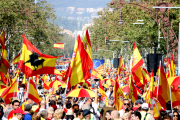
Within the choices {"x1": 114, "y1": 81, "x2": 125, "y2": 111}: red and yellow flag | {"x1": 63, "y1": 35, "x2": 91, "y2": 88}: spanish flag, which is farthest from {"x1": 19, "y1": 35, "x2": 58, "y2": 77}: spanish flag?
{"x1": 114, "y1": 81, "x2": 125, "y2": 111}: red and yellow flag

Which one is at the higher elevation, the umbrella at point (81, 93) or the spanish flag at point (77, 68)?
the spanish flag at point (77, 68)

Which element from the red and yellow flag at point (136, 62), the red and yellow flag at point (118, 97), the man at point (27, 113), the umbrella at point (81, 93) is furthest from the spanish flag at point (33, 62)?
the red and yellow flag at point (136, 62)

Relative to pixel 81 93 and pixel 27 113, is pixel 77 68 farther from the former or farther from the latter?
pixel 27 113

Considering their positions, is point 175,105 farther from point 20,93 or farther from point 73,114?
point 20,93

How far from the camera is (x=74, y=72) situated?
1122 cm

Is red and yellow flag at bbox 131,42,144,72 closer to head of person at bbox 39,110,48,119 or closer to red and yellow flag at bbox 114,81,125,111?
red and yellow flag at bbox 114,81,125,111

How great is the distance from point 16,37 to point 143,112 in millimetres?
31654

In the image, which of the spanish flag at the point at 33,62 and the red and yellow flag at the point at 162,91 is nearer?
the red and yellow flag at the point at 162,91

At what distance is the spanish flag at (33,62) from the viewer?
10695 millimetres

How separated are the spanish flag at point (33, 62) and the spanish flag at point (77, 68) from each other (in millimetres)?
616

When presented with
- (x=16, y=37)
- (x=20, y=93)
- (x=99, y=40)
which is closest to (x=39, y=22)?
(x=16, y=37)

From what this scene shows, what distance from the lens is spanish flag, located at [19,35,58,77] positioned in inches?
421

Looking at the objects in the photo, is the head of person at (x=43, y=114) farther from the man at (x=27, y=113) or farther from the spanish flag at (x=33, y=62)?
the spanish flag at (x=33, y=62)

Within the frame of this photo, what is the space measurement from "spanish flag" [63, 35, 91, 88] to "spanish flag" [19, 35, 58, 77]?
0.62 meters
